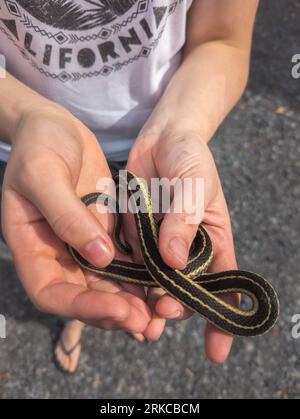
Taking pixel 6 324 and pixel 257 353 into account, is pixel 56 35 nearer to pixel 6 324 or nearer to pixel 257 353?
pixel 6 324

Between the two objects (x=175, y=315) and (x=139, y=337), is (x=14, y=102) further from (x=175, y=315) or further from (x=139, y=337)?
(x=139, y=337)

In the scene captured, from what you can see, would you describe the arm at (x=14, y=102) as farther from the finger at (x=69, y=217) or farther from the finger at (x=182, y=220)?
the finger at (x=182, y=220)

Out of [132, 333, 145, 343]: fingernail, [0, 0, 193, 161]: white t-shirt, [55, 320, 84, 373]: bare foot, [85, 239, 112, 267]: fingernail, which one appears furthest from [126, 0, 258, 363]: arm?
[55, 320, 84, 373]: bare foot

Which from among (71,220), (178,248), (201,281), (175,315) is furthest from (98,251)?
(201,281)

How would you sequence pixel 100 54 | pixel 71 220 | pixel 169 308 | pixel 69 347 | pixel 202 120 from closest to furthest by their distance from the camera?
pixel 71 220, pixel 169 308, pixel 100 54, pixel 202 120, pixel 69 347

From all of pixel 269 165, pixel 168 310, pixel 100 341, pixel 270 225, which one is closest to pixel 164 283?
pixel 168 310

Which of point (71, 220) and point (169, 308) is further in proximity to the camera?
point (169, 308)

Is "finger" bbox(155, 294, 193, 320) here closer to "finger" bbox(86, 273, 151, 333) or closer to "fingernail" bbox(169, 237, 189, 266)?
"finger" bbox(86, 273, 151, 333)
